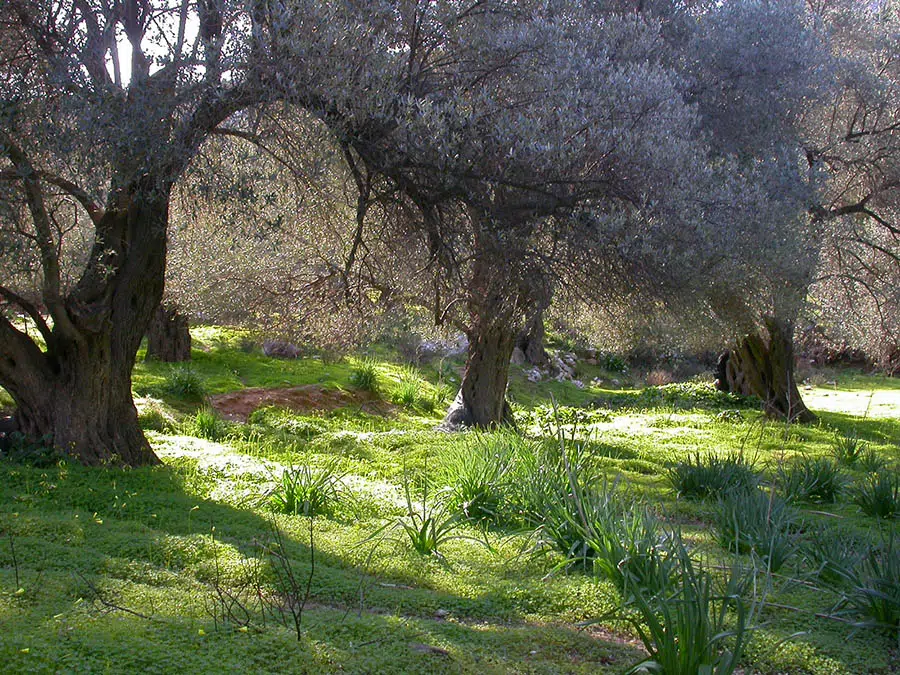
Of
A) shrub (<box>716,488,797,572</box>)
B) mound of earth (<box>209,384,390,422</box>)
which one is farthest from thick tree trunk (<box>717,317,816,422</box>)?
shrub (<box>716,488,797,572</box>)

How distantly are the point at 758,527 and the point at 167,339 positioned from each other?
48.6 feet

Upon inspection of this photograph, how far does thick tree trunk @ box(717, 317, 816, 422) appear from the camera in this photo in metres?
14.8

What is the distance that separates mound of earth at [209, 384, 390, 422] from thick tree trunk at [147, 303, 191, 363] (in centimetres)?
302

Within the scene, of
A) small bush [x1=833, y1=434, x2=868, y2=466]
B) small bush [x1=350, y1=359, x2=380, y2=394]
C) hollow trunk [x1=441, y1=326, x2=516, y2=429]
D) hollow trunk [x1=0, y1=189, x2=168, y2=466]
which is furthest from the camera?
small bush [x1=350, y1=359, x2=380, y2=394]

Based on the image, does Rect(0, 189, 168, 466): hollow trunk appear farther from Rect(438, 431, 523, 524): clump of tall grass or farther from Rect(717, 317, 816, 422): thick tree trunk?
Rect(717, 317, 816, 422): thick tree trunk

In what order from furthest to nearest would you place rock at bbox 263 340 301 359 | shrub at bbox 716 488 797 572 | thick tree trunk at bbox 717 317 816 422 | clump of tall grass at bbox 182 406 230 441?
rock at bbox 263 340 301 359, thick tree trunk at bbox 717 317 816 422, clump of tall grass at bbox 182 406 230 441, shrub at bbox 716 488 797 572

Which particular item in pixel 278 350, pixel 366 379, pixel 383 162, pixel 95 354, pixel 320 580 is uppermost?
pixel 383 162

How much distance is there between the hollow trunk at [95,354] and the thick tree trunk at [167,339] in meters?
9.77

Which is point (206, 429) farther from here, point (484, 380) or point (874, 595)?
point (874, 595)

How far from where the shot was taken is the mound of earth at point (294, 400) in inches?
564

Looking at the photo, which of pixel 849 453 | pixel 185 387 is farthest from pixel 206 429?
pixel 849 453

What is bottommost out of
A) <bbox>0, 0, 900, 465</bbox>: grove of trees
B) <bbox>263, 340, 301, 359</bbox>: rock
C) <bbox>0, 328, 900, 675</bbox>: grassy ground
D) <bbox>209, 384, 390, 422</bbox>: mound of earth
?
<bbox>0, 328, 900, 675</bbox>: grassy ground

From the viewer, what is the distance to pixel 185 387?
14.0 meters

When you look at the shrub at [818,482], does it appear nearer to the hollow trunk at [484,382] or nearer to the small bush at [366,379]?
the hollow trunk at [484,382]
